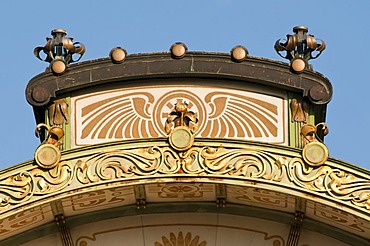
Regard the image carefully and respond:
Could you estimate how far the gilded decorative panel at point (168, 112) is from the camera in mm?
24141

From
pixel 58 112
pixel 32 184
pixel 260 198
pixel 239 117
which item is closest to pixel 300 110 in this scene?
pixel 239 117

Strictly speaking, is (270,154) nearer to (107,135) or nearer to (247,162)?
(247,162)

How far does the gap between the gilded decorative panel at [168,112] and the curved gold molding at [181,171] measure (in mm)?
744

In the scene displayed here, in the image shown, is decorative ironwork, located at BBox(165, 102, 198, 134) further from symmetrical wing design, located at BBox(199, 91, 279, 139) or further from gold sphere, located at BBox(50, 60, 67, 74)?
gold sphere, located at BBox(50, 60, 67, 74)

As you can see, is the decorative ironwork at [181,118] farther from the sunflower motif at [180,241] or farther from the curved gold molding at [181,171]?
the sunflower motif at [180,241]

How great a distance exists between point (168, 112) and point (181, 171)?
4.30 feet

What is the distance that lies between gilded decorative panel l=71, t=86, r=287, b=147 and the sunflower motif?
3.96 feet

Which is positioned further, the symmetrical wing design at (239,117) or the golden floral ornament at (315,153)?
the symmetrical wing design at (239,117)

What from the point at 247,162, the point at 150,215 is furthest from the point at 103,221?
the point at 247,162

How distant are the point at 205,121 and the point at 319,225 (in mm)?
1834

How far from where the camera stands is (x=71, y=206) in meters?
23.7

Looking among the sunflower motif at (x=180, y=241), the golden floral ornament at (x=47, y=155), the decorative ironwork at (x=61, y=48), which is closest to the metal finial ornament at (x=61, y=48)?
the decorative ironwork at (x=61, y=48)

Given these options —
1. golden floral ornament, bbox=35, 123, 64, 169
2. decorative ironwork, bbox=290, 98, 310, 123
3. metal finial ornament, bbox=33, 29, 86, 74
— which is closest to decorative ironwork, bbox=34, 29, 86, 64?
metal finial ornament, bbox=33, 29, 86, 74

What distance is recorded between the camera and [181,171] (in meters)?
23.2
